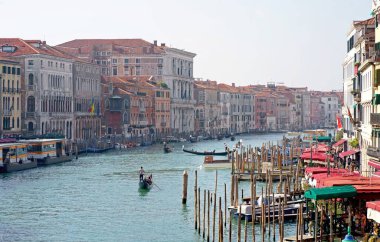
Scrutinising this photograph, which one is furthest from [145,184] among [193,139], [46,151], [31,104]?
[193,139]

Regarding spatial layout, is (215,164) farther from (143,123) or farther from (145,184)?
(143,123)

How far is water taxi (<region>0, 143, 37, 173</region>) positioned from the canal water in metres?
0.60

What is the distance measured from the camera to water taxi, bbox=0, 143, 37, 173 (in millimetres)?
31609

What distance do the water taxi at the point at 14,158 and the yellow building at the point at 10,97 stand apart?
7.34 metres

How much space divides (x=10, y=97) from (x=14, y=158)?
31.9 feet

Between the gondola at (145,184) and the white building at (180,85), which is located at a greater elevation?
the white building at (180,85)

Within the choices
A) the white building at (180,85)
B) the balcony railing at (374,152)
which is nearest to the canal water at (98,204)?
the balcony railing at (374,152)

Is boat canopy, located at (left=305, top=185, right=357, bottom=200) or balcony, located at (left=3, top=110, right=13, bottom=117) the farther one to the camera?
balcony, located at (left=3, top=110, right=13, bottom=117)

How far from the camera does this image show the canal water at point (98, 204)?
1806 cm

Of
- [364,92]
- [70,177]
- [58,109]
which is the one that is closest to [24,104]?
[58,109]

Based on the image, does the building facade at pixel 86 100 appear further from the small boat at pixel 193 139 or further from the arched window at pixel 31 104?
the small boat at pixel 193 139

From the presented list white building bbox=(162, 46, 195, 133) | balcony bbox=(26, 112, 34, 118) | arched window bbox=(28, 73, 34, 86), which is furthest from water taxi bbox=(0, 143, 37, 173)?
white building bbox=(162, 46, 195, 133)

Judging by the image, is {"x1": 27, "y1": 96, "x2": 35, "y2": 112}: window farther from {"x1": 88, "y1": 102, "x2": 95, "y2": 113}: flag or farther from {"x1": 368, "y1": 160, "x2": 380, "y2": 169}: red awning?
{"x1": 368, "y1": 160, "x2": 380, "y2": 169}: red awning

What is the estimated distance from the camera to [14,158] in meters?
32.8
